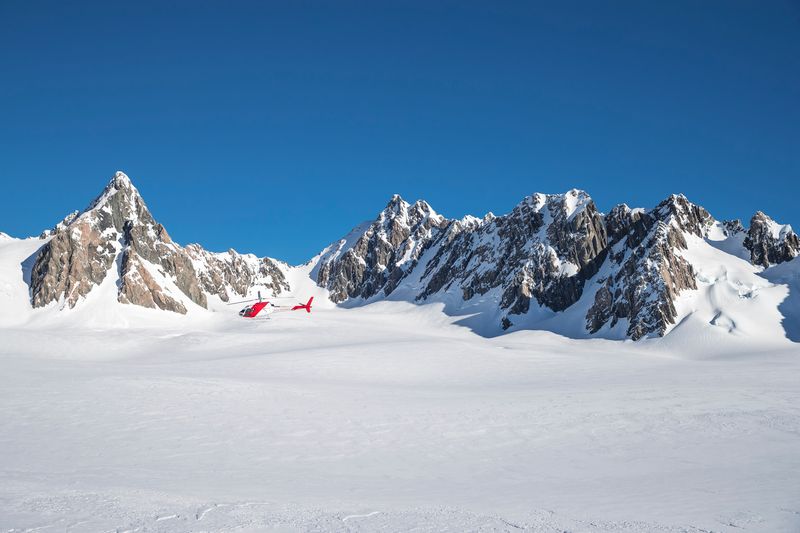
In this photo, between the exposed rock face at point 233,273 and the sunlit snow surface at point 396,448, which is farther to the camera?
the exposed rock face at point 233,273

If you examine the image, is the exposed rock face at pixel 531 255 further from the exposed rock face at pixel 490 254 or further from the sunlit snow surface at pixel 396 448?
the sunlit snow surface at pixel 396 448

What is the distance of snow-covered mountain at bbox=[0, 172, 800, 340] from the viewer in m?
73.4

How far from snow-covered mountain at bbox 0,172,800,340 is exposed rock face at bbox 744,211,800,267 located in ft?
0.58

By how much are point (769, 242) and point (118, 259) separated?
10352cm

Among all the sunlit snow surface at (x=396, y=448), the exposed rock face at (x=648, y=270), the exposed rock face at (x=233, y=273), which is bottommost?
the sunlit snow surface at (x=396, y=448)

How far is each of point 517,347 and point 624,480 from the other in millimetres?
49681

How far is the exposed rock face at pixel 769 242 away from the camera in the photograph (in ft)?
267

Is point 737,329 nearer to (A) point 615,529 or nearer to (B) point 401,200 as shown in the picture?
(A) point 615,529

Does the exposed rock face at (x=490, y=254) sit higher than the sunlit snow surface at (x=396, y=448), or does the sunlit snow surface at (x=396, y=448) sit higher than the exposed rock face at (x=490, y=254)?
the exposed rock face at (x=490, y=254)

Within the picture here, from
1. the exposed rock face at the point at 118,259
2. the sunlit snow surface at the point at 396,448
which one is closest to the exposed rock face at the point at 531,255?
the sunlit snow surface at the point at 396,448

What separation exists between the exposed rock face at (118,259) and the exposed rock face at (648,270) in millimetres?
67639

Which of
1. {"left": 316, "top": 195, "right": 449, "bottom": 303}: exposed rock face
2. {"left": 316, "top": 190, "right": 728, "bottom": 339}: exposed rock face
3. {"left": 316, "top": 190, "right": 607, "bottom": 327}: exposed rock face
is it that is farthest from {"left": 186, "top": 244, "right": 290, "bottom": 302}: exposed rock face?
{"left": 316, "top": 190, "right": 728, "bottom": 339}: exposed rock face

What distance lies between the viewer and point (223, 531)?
11164mm

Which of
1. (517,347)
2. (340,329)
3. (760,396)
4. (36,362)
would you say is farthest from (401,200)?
(760,396)
